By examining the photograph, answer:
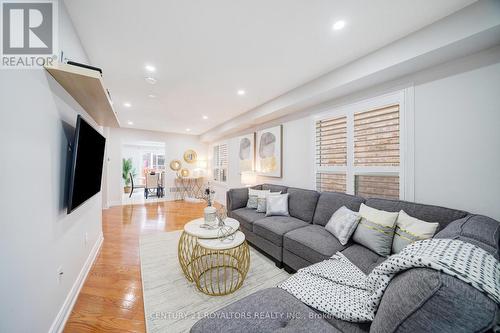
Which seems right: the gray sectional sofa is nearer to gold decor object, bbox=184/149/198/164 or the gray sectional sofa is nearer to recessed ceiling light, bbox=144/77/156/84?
recessed ceiling light, bbox=144/77/156/84

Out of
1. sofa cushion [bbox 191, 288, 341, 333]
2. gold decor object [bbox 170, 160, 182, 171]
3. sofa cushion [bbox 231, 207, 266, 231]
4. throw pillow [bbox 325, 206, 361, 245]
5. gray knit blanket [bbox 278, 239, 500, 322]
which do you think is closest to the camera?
gray knit blanket [bbox 278, 239, 500, 322]

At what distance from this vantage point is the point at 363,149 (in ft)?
8.13

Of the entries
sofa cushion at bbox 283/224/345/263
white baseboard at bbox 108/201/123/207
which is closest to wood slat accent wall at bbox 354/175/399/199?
sofa cushion at bbox 283/224/345/263

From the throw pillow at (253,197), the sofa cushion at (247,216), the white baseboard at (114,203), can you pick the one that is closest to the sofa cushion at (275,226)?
the sofa cushion at (247,216)

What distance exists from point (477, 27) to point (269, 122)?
3.04 meters

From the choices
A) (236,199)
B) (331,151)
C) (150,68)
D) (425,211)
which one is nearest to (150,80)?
(150,68)

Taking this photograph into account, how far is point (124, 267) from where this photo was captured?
2359mm

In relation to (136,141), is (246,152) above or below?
below

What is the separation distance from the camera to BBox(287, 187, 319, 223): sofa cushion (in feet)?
8.96

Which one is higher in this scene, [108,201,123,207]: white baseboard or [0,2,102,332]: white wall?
[0,2,102,332]: white wall

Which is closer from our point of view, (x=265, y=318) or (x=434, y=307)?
(x=434, y=307)

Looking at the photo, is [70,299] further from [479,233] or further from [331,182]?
[331,182]

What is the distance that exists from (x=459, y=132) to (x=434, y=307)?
199cm

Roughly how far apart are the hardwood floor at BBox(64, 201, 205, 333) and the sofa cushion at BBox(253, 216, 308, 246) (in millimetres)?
1542
